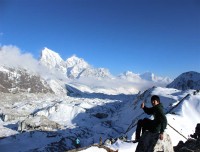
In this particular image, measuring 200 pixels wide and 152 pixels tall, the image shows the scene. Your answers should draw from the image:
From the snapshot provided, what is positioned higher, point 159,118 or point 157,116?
point 157,116

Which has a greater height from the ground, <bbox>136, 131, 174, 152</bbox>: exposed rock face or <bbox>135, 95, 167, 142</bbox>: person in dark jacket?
<bbox>135, 95, 167, 142</bbox>: person in dark jacket

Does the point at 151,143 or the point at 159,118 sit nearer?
the point at 159,118

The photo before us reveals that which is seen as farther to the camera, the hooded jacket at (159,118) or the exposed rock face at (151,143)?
the exposed rock face at (151,143)

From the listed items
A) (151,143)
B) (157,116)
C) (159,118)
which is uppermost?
(157,116)

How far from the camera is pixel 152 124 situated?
675 inches

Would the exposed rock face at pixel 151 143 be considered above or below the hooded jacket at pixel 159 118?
below

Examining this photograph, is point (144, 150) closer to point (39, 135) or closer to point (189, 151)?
point (189, 151)

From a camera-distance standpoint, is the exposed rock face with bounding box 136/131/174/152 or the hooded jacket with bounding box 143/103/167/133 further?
the exposed rock face with bounding box 136/131/174/152

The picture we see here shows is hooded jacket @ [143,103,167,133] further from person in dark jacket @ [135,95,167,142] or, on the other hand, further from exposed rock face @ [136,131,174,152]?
exposed rock face @ [136,131,174,152]

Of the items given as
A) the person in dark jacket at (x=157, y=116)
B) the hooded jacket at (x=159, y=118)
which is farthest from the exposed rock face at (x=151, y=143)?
the hooded jacket at (x=159, y=118)

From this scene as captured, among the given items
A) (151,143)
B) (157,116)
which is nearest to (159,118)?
(157,116)

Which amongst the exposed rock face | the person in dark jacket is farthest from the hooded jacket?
the exposed rock face

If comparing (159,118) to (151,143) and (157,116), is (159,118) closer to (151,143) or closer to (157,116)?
(157,116)

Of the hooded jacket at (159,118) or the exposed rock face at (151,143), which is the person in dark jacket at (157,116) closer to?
the hooded jacket at (159,118)
